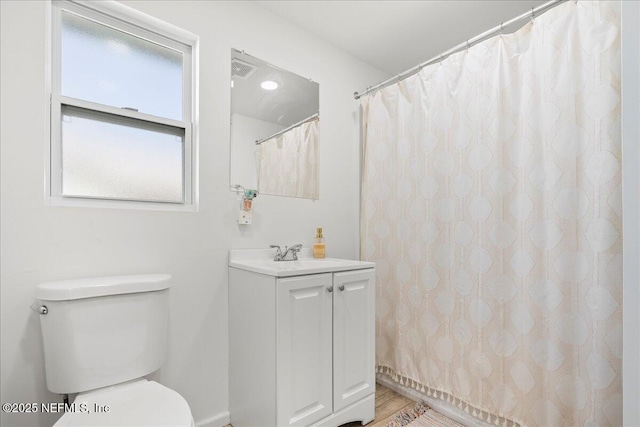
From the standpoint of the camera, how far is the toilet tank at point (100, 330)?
1.11 meters

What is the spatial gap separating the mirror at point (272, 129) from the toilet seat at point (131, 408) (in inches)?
40.0

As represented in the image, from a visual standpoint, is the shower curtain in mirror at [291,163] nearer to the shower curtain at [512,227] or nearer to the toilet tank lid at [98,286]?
the shower curtain at [512,227]

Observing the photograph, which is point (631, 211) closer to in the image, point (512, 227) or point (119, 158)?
point (512, 227)

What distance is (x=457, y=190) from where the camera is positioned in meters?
1.71

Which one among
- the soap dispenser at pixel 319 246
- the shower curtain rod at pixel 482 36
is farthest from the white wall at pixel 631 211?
the soap dispenser at pixel 319 246

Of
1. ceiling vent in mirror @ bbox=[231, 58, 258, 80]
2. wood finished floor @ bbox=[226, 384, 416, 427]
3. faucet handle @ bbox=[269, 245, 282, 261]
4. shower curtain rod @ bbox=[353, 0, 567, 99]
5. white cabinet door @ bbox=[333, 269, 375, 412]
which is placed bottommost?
wood finished floor @ bbox=[226, 384, 416, 427]

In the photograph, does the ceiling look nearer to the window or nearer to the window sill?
the window

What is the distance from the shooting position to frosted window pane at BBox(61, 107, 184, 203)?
1.37m

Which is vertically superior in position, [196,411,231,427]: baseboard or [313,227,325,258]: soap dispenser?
[313,227,325,258]: soap dispenser

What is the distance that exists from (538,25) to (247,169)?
61.4 inches

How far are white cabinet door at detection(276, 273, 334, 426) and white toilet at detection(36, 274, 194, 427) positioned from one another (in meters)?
0.45

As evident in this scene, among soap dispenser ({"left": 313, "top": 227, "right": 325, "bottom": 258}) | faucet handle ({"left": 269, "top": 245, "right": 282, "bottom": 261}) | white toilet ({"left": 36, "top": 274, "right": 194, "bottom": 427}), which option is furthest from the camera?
soap dispenser ({"left": 313, "top": 227, "right": 325, "bottom": 258})

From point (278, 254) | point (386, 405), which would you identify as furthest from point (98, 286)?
point (386, 405)

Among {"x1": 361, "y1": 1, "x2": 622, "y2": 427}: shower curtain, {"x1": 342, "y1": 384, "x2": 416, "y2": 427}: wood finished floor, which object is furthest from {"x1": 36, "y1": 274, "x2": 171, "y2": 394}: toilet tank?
{"x1": 361, "y1": 1, "x2": 622, "y2": 427}: shower curtain
